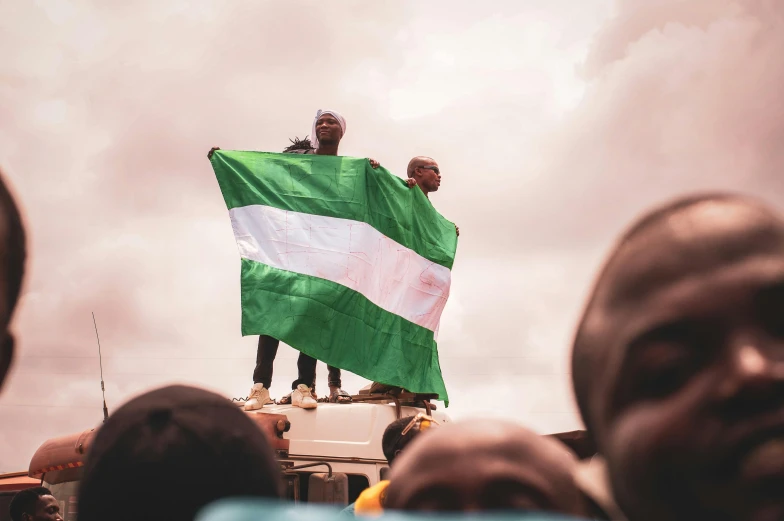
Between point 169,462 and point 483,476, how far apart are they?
1.89 feet

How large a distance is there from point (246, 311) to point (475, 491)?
6.46 meters

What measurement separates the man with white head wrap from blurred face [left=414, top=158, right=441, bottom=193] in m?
0.85

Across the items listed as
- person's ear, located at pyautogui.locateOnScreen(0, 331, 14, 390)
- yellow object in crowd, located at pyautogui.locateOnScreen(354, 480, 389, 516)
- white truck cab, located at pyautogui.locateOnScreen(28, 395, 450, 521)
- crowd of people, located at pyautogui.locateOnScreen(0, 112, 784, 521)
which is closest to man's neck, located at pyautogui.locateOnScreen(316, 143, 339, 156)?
white truck cab, located at pyautogui.locateOnScreen(28, 395, 450, 521)

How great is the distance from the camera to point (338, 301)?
8.06 meters

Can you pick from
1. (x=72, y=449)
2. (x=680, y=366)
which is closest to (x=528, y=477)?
(x=680, y=366)

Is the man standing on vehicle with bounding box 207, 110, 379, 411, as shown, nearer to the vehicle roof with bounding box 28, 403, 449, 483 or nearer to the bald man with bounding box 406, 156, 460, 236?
the vehicle roof with bounding box 28, 403, 449, 483

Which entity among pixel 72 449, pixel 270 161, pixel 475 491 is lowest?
pixel 72 449

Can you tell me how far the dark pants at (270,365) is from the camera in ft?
23.9

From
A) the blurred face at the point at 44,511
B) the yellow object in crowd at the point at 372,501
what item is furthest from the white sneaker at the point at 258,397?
the yellow object in crowd at the point at 372,501

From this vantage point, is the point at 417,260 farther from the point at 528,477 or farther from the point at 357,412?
the point at 528,477

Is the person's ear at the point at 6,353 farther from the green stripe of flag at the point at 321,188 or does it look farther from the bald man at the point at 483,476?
the green stripe of flag at the point at 321,188

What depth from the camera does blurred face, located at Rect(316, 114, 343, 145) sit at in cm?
844

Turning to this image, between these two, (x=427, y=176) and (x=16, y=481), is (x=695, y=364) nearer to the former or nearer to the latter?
(x=427, y=176)

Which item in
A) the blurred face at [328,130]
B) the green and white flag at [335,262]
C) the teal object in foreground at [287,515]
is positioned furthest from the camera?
the blurred face at [328,130]
